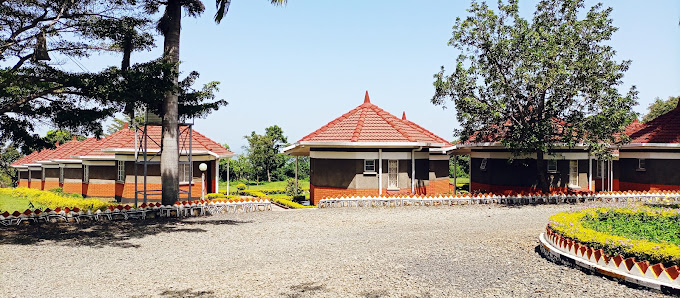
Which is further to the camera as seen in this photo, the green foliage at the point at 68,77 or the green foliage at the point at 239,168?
the green foliage at the point at 239,168

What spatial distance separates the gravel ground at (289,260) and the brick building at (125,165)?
748cm

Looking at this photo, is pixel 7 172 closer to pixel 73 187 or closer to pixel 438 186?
pixel 73 187

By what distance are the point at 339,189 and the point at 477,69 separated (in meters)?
8.18

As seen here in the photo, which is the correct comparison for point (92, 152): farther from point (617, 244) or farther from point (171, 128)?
point (617, 244)

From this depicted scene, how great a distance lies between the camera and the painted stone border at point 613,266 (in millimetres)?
7684

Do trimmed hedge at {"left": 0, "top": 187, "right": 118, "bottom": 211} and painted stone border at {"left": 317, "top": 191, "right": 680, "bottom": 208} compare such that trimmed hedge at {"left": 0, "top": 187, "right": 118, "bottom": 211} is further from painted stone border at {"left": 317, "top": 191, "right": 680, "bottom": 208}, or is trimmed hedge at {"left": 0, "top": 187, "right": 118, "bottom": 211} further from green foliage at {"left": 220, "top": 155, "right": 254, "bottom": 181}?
green foliage at {"left": 220, "top": 155, "right": 254, "bottom": 181}

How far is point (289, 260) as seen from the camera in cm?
1033

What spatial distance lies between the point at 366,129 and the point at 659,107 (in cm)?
4525

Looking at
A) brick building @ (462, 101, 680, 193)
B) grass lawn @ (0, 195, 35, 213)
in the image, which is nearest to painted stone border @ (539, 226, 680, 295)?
brick building @ (462, 101, 680, 193)

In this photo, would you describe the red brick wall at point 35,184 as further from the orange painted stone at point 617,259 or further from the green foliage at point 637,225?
the orange painted stone at point 617,259

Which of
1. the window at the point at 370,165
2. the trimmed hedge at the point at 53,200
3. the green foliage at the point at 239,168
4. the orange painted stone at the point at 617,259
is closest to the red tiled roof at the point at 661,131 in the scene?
the window at the point at 370,165

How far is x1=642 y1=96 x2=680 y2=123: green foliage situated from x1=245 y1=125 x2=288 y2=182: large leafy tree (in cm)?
4024

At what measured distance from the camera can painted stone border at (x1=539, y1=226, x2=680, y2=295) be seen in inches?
303

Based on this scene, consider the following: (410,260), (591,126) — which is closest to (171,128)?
(410,260)
